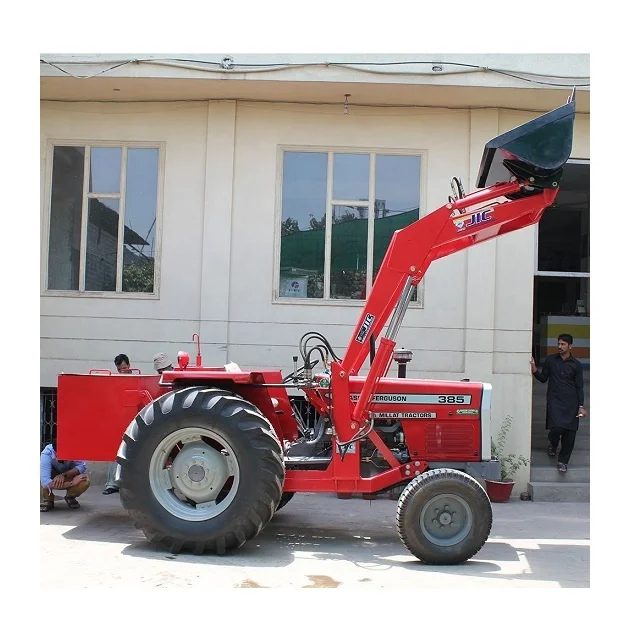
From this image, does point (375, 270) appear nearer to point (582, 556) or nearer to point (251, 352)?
point (251, 352)

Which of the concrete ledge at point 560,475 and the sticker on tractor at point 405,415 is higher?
the sticker on tractor at point 405,415

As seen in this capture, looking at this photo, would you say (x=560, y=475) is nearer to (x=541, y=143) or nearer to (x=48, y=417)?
(x=541, y=143)

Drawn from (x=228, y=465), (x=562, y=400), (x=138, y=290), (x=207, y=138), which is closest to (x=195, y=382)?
(x=228, y=465)

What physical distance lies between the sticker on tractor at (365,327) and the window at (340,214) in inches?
142

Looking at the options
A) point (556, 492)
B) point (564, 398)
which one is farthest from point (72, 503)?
point (564, 398)

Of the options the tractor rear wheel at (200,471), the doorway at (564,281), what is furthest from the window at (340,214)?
the tractor rear wheel at (200,471)

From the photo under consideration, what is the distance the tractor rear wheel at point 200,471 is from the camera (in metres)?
6.00

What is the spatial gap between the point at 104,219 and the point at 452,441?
5918 millimetres

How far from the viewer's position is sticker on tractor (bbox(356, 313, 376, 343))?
6.37 metres

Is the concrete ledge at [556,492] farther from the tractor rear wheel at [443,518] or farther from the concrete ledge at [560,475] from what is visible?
the tractor rear wheel at [443,518]

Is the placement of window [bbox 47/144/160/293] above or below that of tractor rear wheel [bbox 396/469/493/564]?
above

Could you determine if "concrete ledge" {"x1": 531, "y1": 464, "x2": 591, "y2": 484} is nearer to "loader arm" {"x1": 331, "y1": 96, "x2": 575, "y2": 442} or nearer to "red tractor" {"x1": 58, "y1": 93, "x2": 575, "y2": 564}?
"red tractor" {"x1": 58, "y1": 93, "x2": 575, "y2": 564}

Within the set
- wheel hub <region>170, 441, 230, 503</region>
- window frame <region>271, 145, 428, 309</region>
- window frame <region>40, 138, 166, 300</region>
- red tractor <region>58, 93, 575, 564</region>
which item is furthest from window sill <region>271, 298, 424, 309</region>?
wheel hub <region>170, 441, 230, 503</region>

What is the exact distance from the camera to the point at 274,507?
20.0ft
